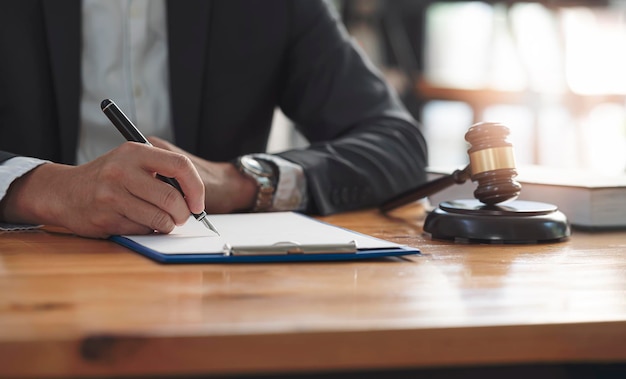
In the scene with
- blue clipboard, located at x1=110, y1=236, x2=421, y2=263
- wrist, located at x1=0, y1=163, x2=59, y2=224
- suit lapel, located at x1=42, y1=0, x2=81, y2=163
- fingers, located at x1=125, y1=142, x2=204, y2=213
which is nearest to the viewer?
blue clipboard, located at x1=110, y1=236, x2=421, y2=263

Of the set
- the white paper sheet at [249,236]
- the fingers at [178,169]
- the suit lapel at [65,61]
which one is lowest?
the white paper sheet at [249,236]

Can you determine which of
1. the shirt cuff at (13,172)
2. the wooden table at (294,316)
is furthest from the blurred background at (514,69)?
the wooden table at (294,316)

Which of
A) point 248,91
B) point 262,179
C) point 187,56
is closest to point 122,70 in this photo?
point 187,56

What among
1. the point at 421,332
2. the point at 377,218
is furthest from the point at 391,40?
the point at 421,332

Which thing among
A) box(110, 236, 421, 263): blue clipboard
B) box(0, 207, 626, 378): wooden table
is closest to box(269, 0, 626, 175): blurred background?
box(110, 236, 421, 263): blue clipboard

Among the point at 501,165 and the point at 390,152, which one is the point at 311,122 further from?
the point at 501,165

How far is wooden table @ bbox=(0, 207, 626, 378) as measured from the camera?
626mm

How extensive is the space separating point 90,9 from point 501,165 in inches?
40.3

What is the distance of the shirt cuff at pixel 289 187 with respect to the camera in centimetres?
146

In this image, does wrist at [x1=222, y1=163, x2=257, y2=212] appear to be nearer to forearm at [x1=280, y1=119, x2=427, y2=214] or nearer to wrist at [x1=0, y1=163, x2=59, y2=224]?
forearm at [x1=280, y1=119, x2=427, y2=214]

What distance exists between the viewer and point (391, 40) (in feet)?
22.0

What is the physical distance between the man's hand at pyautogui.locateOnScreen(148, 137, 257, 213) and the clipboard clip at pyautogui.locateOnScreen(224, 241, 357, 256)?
1.36 feet

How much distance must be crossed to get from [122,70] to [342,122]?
0.49m

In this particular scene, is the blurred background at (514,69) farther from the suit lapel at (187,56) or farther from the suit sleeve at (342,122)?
the suit lapel at (187,56)
